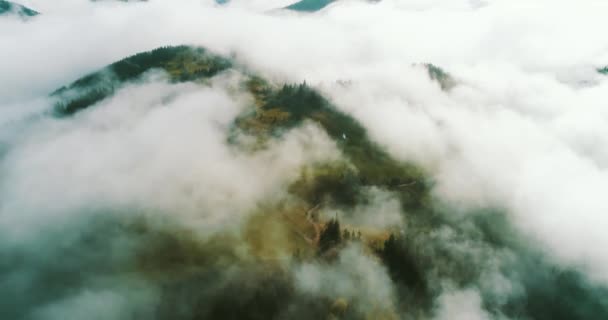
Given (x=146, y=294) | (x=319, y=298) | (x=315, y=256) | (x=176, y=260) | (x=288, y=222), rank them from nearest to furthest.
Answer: (x=146, y=294) < (x=319, y=298) < (x=176, y=260) < (x=315, y=256) < (x=288, y=222)

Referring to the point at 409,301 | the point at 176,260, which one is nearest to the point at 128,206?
the point at 176,260

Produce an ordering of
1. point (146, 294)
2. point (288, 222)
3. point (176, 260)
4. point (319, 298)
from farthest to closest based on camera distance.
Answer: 1. point (288, 222)
2. point (176, 260)
3. point (319, 298)
4. point (146, 294)

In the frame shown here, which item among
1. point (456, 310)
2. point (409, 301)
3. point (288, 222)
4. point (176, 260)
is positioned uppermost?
point (176, 260)

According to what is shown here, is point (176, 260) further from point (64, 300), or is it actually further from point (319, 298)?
point (319, 298)

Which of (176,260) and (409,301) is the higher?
(176,260)

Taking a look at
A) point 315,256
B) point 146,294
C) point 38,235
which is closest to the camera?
point 146,294

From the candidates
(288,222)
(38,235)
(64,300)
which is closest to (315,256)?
(288,222)

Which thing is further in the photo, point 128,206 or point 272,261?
point 128,206

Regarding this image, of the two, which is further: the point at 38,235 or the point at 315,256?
the point at 38,235

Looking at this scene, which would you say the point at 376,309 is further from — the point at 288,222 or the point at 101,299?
the point at 101,299
